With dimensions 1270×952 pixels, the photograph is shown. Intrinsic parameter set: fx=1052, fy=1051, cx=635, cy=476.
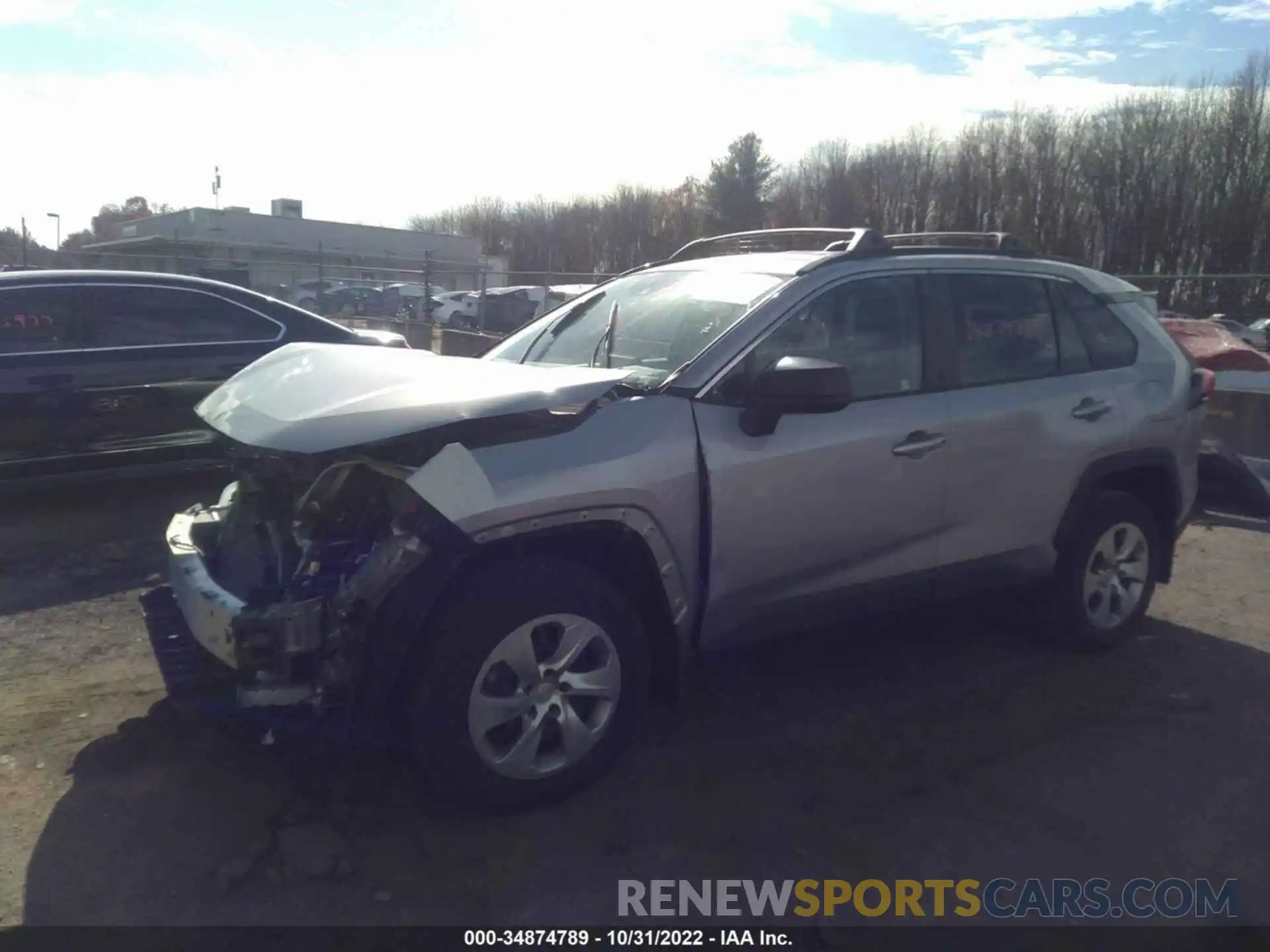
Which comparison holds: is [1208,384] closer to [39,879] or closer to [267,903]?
[267,903]

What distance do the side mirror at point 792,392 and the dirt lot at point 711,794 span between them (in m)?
0.99

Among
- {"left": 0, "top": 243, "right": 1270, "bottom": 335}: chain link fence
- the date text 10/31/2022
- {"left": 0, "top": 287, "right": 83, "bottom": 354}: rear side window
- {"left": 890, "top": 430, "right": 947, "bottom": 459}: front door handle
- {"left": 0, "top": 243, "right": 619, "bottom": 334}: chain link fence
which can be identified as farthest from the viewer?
{"left": 0, "top": 243, "right": 619, "bottom": 334}: chain link fence

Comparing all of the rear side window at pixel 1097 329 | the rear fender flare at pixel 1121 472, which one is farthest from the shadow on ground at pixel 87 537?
the rear side window at pixel 1097 329

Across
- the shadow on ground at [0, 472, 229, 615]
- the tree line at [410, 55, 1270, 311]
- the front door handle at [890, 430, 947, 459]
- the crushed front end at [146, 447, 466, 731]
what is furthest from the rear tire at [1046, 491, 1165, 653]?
the tree line at [410, 55, 1270, 311]

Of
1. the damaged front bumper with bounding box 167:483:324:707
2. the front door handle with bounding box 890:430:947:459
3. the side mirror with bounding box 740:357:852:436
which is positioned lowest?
the damaged front bumper with bounding box 167:483:324:707

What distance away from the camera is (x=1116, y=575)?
502cm

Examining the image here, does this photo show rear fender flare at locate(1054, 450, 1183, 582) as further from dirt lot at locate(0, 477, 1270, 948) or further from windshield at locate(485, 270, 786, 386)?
windshield at locate(485, 270, 786, 386)

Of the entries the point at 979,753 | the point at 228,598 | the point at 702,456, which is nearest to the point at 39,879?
the point at 228,598

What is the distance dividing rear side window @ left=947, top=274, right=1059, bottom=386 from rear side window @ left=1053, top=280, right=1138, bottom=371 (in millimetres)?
156

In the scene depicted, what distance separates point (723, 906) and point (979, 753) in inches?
56.2

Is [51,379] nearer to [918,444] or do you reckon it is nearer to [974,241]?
[918,444]

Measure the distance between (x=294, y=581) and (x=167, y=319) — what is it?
4715 millimetres

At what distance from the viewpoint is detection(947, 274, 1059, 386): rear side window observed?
14.7 feet

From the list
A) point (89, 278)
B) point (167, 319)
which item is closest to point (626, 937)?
point (167, 319)
